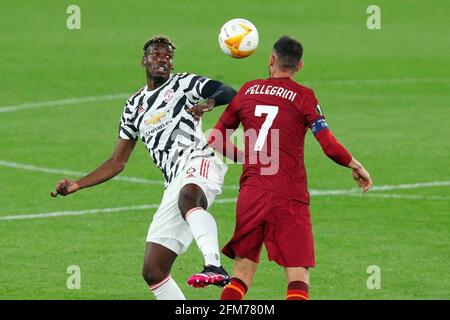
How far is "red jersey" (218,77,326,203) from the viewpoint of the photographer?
10.9m

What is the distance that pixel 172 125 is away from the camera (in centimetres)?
1197

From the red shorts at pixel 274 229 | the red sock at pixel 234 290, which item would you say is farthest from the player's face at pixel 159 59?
the red sock at pixel 234 290

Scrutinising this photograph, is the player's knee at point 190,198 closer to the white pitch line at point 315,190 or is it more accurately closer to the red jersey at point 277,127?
the red jersey at point 277,127

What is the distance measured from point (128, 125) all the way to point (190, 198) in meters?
1.20

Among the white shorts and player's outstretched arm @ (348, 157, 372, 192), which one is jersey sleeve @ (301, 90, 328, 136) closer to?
player's outstretched arm @ (348, 157, 372, 192)

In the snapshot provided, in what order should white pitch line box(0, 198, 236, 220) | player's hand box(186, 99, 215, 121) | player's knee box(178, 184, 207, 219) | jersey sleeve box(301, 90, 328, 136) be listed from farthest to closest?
1. white pitch line box(0, 198, 236, 220)
2. player's knee box(178, 184, 207, 219)
3. player's hand box(186, 99, 215, 121)
4. jersey sleeve box(301, 90, 328, 136)

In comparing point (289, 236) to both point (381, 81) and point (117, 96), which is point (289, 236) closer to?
point (117, 96)

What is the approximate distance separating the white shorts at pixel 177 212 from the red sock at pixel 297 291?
124cm

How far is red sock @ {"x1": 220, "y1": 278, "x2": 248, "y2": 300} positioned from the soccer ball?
2.15 meters

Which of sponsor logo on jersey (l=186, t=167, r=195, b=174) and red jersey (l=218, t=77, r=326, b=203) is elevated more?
red jersey (l=218, t=77, r=326, b=203)

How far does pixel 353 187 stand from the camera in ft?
62.1

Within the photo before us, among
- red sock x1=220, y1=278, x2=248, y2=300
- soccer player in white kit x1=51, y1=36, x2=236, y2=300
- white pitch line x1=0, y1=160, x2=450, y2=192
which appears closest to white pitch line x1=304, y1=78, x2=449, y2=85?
white pitch line x1=0, y1=160, x2=450, y2=192

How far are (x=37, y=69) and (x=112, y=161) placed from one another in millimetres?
17968
